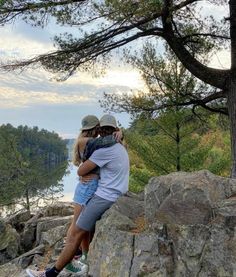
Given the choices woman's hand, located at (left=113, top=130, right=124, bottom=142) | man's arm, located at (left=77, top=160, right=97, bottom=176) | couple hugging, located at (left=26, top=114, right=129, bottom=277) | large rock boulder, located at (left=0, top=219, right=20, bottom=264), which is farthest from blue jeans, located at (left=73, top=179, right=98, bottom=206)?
large rock boulder, located at (left=0, top=219, right=20, bottom=264)

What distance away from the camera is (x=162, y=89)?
1572cm

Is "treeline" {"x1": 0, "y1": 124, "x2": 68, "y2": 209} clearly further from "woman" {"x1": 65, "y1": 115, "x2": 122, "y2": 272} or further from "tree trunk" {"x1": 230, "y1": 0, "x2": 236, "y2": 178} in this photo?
"woman" {"x1": 65, "y1": 115, "x2": 122, "y2": 272}

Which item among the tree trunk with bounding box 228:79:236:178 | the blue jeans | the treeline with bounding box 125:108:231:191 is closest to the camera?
the blue jeans

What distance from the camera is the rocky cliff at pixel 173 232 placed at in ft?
14.6

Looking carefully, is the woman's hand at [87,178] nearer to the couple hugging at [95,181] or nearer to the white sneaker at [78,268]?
the couple hugging at [95,181]

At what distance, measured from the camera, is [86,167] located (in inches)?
203

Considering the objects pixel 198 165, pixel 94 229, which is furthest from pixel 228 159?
pixel 94 229

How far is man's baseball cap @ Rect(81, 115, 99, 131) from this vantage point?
17.8 feet

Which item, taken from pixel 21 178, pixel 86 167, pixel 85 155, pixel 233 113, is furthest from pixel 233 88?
pixel 21 178

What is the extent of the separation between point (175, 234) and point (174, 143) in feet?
46.6

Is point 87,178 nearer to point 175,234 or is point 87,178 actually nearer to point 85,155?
point 85,155

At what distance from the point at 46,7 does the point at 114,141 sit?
6.52 metres

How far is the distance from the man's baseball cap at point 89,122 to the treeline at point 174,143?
31.0ft

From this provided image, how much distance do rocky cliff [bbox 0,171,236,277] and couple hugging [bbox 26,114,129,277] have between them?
15 centimetres
